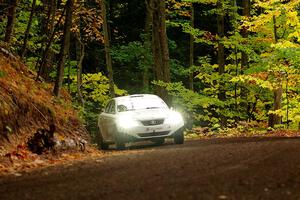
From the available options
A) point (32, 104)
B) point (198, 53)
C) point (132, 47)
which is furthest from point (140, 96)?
point (198, 53)

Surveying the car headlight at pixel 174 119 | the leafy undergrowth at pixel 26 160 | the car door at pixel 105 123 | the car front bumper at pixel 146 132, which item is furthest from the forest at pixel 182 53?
the car headlight at pixel 174 119

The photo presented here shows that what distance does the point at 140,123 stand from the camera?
14242mm

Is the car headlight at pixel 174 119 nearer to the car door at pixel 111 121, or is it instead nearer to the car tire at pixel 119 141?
the car tire at pixel 119 141

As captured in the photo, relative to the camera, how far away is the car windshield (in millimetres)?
15398

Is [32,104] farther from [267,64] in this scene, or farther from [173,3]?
[173,3]

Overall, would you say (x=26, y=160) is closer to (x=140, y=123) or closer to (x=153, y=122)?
(x=140, y=123)

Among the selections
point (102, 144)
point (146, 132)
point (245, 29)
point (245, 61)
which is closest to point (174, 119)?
point (146, 132)

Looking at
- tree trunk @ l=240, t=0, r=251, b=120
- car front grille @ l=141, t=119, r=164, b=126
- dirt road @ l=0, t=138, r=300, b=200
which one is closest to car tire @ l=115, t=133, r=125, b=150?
car front grille @ l=141, t=119, r=164, b=126

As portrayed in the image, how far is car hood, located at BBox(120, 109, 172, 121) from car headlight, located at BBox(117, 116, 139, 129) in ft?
0.40

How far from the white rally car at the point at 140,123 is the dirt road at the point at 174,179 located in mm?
4652

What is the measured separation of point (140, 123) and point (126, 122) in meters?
0.39

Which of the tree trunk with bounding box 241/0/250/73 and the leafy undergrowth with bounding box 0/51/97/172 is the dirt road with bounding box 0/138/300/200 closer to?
the leafy undergrowth with bounding box 0/51/97/172

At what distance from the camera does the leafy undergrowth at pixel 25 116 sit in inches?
434

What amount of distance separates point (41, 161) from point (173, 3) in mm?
26148
